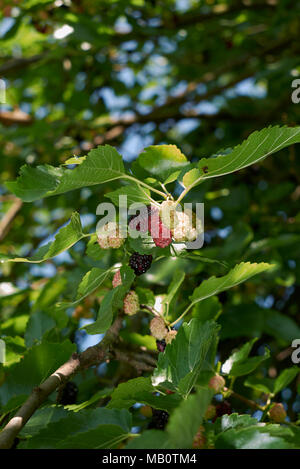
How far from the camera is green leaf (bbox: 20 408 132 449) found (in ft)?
1.89

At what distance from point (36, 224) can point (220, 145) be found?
40.5 inches

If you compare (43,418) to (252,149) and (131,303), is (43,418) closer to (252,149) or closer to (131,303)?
(131,303)

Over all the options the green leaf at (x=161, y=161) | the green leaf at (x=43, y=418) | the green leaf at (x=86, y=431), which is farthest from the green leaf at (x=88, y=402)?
the green leaf at (x=161, y=161)

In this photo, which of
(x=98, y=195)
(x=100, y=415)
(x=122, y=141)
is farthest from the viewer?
(x=122, y=141)

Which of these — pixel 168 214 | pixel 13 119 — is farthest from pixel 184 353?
pixel 13 119

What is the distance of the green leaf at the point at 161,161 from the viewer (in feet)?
2.59

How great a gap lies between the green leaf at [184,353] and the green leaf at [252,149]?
0.22 metres

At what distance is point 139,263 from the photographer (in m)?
0.78

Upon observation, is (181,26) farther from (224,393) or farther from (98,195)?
(224,393)

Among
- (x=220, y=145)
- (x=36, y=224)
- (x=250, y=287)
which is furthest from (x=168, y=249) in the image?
(x=36, y=224)

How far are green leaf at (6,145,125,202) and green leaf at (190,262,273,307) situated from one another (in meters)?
0.22

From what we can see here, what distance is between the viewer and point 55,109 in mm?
2639

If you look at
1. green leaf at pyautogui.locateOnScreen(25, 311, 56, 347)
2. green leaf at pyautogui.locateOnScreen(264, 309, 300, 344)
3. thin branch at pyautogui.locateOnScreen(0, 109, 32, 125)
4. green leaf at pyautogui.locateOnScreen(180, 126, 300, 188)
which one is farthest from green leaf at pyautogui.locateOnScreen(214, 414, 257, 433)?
thin branch at pyautogui.locateOnScreen(0, 109, 32, 125)

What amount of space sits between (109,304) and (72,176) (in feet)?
0.64
